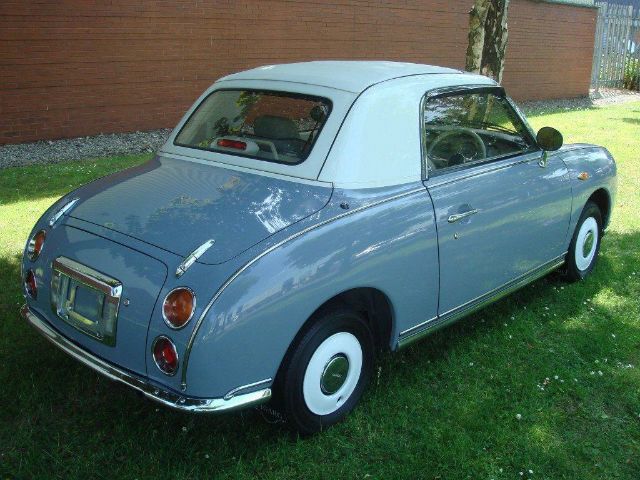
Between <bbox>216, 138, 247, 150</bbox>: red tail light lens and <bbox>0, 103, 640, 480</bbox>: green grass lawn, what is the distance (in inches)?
54.3

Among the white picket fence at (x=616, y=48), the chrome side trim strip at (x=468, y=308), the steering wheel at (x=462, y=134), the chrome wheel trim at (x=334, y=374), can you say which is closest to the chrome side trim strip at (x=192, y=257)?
the chrome wheel trim at (x=334, y=374)

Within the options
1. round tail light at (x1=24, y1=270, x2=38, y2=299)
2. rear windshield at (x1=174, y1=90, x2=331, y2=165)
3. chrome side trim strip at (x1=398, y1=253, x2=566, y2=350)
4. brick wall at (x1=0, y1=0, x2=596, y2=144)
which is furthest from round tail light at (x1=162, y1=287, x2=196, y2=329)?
brick wall at (x1=0, y1=0, x2=596, y2=144)

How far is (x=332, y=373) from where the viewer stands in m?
3.08

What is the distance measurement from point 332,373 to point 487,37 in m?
6.52

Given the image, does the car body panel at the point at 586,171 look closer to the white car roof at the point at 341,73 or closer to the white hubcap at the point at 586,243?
the white hubcap at the point at 586,243

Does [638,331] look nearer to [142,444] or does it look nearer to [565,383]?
[565,383]

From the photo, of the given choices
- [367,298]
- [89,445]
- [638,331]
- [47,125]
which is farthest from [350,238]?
[47,125]

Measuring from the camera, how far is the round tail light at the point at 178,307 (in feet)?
8.45

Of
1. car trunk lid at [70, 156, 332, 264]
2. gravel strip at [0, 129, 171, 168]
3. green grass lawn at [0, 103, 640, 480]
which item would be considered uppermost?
car trunk lid at [70, 156, 332, 264]

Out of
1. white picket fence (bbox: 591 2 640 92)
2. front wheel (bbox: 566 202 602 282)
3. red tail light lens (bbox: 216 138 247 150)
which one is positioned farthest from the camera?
white picket fence (bbox: 591 2 640 92)

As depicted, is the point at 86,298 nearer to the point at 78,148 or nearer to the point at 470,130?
the point at 470,130

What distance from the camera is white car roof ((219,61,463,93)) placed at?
3533 mm

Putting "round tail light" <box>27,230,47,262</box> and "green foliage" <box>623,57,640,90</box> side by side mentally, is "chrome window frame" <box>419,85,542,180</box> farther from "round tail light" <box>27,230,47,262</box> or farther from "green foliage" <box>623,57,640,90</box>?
"green foliage" <box>623,57,640,90</box>

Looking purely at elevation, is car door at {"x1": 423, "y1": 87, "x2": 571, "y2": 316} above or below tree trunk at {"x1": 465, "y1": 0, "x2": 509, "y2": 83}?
below
